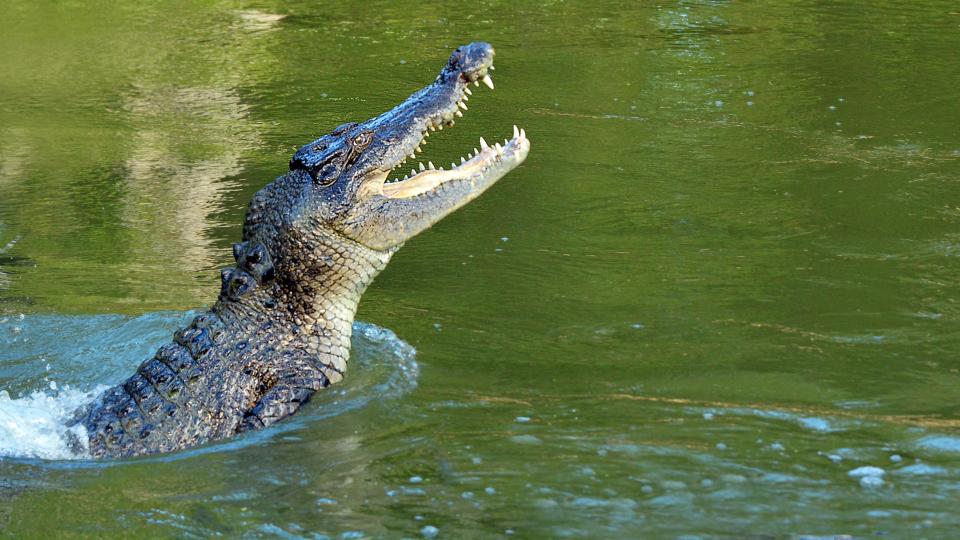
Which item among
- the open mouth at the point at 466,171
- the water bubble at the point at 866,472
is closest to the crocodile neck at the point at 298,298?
the open mouth at the point at 466,171

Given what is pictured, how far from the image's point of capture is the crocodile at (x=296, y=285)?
17.4ft

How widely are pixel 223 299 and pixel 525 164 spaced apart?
371 centimetres

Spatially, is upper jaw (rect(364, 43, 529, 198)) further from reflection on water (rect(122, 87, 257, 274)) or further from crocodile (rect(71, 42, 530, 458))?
reflection on water (rect(122, 87, 257, 274))

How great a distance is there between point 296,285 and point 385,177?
663mm

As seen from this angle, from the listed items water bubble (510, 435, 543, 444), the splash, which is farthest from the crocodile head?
water bubble (510, 435, 543, 444)

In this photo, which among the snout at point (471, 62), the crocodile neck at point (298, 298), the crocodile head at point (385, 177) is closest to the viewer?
the crocodile neck at point (298, 298)

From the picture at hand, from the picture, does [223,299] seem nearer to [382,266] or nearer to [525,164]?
[382,266]

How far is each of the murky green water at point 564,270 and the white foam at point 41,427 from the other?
Result: 108mm

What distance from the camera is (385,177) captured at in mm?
5855

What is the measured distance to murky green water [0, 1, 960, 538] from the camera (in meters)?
4.62

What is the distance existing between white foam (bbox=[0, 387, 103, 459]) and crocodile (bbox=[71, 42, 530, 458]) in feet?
0.23

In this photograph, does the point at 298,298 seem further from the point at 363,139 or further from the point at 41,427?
the point at 41,427

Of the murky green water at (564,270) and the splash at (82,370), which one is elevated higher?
the murky green water at (564,270)

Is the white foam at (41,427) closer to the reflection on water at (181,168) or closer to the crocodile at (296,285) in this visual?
the crocodile at (296,285)
